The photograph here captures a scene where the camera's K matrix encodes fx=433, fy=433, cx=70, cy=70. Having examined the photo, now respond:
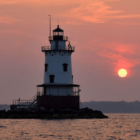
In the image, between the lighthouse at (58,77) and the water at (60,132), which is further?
→ the lighthouse at (58,77)

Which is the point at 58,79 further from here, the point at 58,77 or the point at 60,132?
the point at 60,132

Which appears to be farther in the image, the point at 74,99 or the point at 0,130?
the point at 74,99

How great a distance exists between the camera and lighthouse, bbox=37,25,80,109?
65688 mm

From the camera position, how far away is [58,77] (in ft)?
221

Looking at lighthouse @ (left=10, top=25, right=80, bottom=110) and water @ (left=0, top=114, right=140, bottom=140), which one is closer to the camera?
water @ (left=0, top=114, right=140, bottom=140)

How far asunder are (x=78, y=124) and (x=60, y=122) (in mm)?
3032

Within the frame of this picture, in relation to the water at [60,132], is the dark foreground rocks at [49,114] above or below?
above

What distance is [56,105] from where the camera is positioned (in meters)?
65.4

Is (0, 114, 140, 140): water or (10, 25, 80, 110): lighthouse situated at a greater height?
(10, 25, 80, 110): lighthouse

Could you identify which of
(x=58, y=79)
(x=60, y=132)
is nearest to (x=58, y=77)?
(x=58, y=79)

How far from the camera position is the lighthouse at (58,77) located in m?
65.7

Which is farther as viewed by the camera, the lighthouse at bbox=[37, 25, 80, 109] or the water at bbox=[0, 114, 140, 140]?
the lighthouse at bbox=[37, 25, 80, 109]

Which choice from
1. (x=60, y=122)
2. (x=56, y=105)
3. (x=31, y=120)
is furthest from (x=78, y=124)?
(x=56, y=105)

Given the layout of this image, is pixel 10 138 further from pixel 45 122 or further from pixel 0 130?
pixel 45 122
